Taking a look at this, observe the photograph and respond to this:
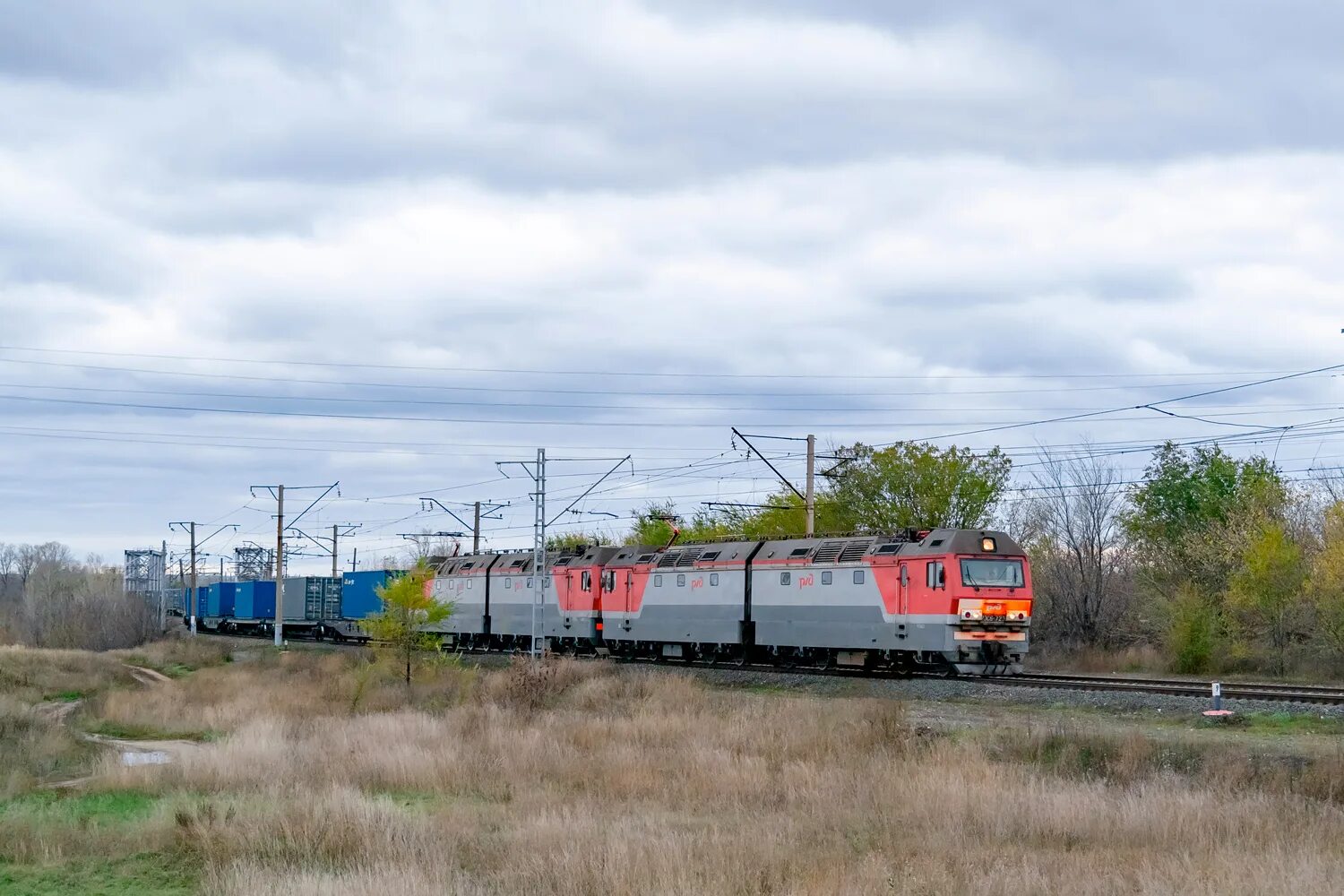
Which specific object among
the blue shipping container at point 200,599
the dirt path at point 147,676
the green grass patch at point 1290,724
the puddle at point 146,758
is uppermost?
the blue shipping container at point 200,599

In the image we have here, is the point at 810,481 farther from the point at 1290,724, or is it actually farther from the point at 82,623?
the point at 82,623

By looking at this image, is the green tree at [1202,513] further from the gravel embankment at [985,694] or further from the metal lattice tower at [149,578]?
the metal lattice tower at [149,578]

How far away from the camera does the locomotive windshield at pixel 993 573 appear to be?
32.1 meters

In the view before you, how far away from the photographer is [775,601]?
37.7 meters

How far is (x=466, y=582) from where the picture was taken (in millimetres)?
56906

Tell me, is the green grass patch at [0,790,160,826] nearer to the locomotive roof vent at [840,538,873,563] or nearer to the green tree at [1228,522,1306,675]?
the locomotive roof vent at [840,538,873,563]

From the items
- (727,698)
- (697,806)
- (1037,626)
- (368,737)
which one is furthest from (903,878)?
(1037,626)

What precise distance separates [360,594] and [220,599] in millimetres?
27024

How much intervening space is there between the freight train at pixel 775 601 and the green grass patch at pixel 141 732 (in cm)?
1007

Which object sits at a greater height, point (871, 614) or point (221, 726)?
point (871, 614)

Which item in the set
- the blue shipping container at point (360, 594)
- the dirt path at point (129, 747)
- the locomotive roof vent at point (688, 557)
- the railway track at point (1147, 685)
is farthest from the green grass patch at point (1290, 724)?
the blue shipping container at point (360, 594)

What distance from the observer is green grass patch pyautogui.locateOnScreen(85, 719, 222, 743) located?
30.8m

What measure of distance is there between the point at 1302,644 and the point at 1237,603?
7.69ft

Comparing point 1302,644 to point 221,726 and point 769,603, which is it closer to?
point 769,603
